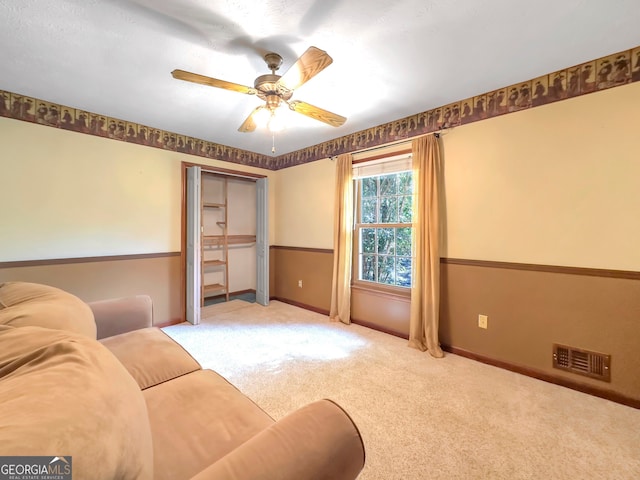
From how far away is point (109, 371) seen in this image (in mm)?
712

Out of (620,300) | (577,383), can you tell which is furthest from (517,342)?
(620,300)

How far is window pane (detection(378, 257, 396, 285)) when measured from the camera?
10.8ft

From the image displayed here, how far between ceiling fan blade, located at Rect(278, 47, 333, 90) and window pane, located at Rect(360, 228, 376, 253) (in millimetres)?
2068

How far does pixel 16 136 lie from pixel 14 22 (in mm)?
1422

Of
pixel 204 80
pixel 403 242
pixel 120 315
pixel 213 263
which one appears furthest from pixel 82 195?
pixel 403 242

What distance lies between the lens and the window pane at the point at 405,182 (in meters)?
3.09

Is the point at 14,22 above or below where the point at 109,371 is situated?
above

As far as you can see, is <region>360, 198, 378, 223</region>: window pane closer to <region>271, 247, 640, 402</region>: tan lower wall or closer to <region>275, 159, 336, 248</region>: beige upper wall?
<region>275, 159, 336, 248</region>: beige upper wall

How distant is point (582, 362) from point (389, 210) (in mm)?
2132

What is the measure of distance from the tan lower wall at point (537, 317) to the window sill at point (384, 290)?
0.05 m

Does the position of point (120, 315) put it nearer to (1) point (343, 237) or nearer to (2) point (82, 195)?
(2) point (82, 195)

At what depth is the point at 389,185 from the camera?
330 centimetres

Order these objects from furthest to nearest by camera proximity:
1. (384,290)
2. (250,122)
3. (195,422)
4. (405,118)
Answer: (384,290) → (405,118) → (250,122) → (195,422)

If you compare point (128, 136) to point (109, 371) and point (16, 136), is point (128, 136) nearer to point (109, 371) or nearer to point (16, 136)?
point (16, 136)
